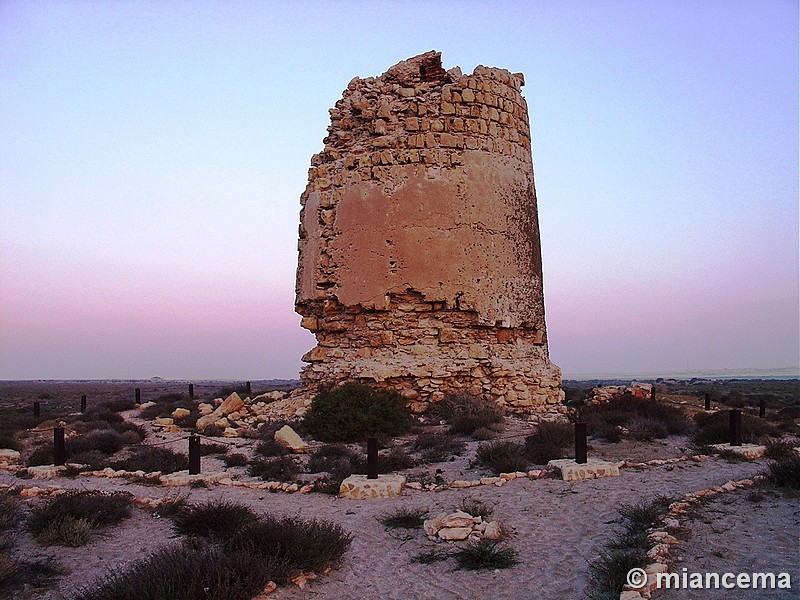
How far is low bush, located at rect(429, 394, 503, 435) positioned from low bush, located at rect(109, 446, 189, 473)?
186 inches

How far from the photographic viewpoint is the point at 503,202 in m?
14.0

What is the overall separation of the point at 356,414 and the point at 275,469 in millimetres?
2865

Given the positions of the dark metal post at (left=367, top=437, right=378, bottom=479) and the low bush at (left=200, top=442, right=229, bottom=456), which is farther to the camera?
the low bush at (left=200, top=442, right=229, bottom=456)

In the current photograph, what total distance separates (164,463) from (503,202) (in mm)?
8864

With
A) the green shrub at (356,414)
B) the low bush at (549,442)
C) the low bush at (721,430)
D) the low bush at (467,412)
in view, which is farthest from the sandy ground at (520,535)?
the green shrub at (356,414)

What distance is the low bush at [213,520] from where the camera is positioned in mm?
5824

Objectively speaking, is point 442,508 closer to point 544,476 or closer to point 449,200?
point 544,476

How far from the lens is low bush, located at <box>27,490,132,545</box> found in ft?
19.1

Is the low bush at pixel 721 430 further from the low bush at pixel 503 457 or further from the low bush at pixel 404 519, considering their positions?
the low bush at pixel 404 519

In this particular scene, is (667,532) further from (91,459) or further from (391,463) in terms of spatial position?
(91,459)

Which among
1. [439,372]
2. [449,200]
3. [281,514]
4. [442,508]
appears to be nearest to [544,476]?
[442,508]

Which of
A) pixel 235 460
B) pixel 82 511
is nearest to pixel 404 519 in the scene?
pixel 82 511

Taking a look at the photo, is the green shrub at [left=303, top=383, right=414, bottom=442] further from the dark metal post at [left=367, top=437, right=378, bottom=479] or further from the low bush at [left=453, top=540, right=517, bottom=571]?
the low bush at [left=453, top=540, right=517, bottom=571]

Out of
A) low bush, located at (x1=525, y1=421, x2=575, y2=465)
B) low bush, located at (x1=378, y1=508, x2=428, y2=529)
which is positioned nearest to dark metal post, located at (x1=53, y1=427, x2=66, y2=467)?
low bush, located at (x1=378, y1=508, x2=428, y2=529)
